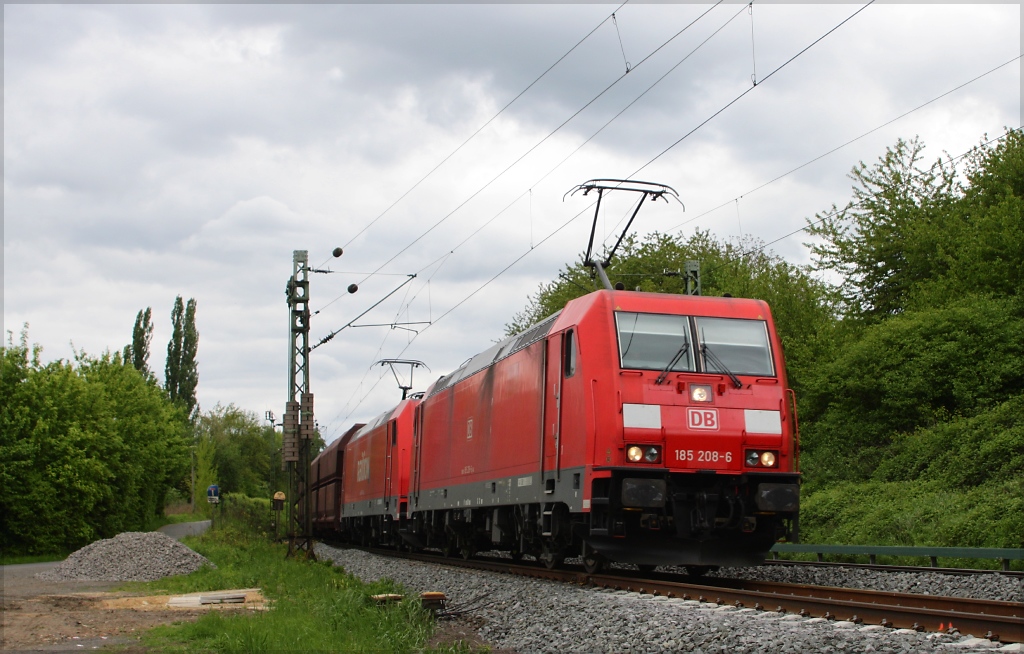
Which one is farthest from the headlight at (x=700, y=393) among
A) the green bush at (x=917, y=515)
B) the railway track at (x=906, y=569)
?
the green bush at (x=917, y=515)

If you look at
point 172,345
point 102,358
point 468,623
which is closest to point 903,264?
point 468,623

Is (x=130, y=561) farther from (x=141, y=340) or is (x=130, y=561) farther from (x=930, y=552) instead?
(x=141, y=340)

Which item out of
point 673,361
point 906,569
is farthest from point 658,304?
point 906,569

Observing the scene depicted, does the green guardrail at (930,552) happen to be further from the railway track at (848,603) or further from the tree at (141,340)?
the tree at (141,340)

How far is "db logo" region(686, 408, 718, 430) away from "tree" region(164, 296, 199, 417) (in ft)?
231

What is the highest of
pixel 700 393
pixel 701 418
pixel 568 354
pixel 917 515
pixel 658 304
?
pixel 658 304

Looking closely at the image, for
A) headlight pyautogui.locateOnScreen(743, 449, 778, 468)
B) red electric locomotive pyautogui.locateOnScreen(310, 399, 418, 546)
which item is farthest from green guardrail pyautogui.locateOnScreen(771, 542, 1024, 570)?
red electric locomotive pyautogui.locateOnScreen(310, 399, 418, 546)

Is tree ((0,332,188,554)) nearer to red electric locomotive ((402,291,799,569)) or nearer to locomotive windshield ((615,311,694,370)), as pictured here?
red electric locomotive ((402,291,799,569))

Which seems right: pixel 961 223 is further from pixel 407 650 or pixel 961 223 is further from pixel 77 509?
pixel 77 509

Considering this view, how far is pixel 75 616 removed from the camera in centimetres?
1216

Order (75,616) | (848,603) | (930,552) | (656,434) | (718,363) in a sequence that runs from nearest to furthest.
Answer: (848,603), (656,434), (75,616), (718,363), (930,552)

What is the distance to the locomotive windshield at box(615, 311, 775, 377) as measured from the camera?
1245 centimetres

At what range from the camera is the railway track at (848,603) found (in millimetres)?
7508

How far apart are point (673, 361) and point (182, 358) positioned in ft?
232
